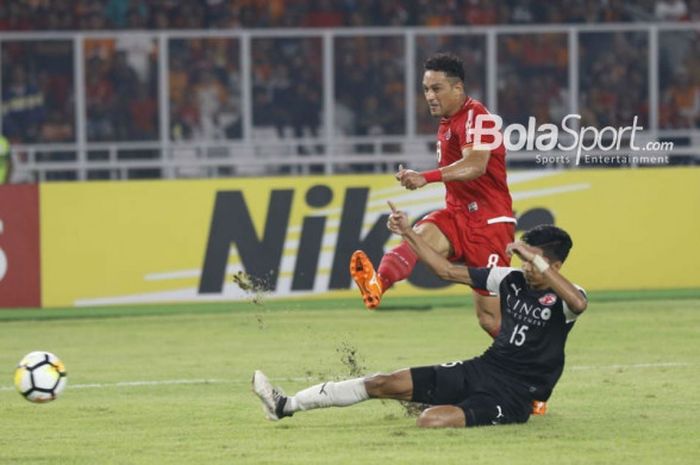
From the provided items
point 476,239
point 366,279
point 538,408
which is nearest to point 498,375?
point 538,408

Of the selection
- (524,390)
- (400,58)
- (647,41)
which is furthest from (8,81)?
(524,390)

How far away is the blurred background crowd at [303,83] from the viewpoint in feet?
74.7

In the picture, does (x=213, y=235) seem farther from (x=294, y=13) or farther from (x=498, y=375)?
(x=498, y=375)

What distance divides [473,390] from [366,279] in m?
1.23

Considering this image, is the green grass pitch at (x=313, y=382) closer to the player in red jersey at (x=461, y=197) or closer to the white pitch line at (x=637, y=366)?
the white pitch line at (x=637, y=366)

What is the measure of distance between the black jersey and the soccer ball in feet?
9.27

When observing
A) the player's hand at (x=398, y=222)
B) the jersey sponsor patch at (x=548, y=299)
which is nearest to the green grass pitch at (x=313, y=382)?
the jersey sponsor patch at (x=548, y=299)

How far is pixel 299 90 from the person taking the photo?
76.8 ft

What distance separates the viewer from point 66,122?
23078mm

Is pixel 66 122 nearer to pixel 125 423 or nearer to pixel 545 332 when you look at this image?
pixel 125 423

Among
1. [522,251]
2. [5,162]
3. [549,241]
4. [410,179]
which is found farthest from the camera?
[5,162]

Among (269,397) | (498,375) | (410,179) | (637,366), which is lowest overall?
(637,366)

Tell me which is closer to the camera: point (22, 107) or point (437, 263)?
point (437, 263)

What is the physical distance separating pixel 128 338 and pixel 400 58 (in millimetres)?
7560
